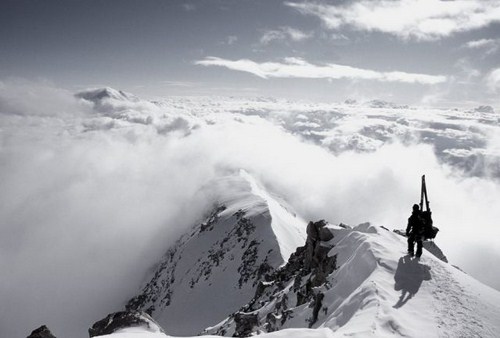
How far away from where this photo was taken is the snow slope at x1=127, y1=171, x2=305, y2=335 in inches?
3880

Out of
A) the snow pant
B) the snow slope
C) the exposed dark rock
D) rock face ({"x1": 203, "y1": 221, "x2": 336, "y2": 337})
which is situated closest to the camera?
the snow pant

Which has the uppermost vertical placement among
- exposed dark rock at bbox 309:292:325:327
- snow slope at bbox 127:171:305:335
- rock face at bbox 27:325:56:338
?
exposed dark rock at bbox 309:292:325:327

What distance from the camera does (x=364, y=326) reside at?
1425 centimetres

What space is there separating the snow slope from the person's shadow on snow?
78201mm

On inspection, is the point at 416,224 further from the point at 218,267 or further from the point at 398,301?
the point at 218,267

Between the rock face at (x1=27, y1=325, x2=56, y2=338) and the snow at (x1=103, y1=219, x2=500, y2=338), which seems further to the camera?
the rock face at (x1=27, y1=325, x2=56, y2=338)

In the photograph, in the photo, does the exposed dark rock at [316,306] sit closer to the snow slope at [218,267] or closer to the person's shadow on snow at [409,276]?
the person's shadow on snow at [409,276]

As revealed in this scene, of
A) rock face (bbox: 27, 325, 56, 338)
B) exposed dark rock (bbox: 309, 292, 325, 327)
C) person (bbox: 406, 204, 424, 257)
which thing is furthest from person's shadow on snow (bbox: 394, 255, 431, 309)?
rock face (bbox: 27, 325, 56, 338)

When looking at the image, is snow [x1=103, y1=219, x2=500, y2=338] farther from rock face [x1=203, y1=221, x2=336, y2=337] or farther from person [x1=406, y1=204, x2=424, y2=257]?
person [x1=406, y1=204, x2=424, y2=257]

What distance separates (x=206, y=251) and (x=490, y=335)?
12780cm

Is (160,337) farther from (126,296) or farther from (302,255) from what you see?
(126,296)

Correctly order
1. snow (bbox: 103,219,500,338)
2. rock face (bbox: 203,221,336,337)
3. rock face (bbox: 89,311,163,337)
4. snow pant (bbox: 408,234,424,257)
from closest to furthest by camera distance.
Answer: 1. snow (bbox: 103,219,500,338)
2. snow pant (bbox: 408,234,424,257)
3. rock face (bbox: 203,221,336,337)
4. rock face (bbox: 89,311,163,337)

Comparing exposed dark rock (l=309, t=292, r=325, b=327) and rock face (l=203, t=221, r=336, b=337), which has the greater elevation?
exposed dark rock (l=309, t=292, r=325, b=327)

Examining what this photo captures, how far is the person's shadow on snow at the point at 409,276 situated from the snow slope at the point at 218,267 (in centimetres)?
7820
